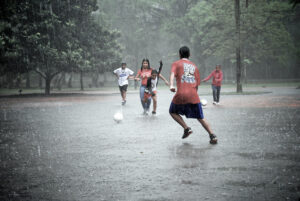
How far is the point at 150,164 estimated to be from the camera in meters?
5.92

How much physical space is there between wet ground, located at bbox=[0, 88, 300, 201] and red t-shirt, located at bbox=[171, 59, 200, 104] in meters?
0.88

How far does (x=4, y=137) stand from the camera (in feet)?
29.6

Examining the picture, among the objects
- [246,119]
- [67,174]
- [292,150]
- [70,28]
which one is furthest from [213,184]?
[70,28]

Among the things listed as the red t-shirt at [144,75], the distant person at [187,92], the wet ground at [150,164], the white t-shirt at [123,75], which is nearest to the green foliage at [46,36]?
the white t-shirt at [123,75]

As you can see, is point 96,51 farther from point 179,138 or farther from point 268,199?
point 268,199

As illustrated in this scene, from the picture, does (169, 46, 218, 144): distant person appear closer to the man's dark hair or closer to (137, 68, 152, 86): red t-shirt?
the man's dark hair

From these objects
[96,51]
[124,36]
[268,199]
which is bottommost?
[268,199]

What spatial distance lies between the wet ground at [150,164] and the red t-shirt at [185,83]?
876mm

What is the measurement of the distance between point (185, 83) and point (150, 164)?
2415mm

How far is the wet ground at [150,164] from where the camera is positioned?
445 centimetres

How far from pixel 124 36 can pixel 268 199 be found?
63.6m

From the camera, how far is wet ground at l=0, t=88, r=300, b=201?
14.6ft

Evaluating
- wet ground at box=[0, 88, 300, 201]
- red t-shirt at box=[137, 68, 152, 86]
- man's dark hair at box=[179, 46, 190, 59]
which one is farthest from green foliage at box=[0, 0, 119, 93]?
man's dark hair at box=[179, 46, 190, 59]

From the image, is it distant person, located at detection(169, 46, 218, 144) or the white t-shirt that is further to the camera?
the white t-shirt
